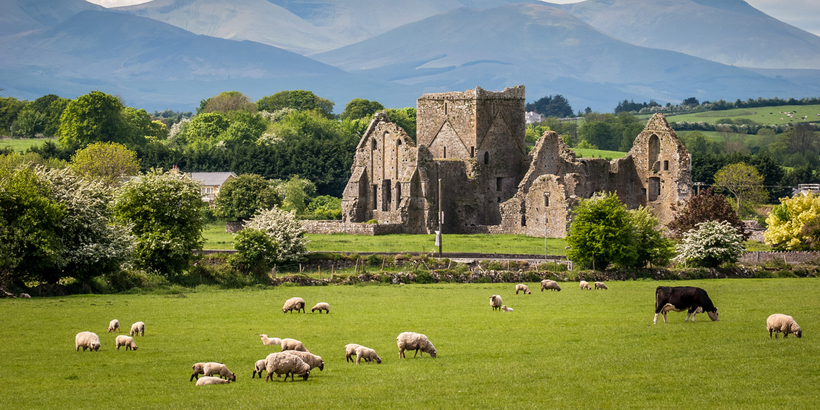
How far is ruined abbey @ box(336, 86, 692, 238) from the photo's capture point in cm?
8088

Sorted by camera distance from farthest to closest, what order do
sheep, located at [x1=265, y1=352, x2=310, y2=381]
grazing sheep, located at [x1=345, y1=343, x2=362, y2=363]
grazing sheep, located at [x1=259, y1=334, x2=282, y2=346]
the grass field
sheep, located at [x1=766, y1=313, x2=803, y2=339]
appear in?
1. sheep, located at [x1=766, y1=313, x2=803, y2=339]
2. grazing sheep, located at [x1=259, y1=334, x2=282, y2=346]
3. grazing sheep, located at [x1=345, y1=343, x2=362, y2=363]
4. sheep, located at [x1=265, y1=352, x2=310, y2=381]
5. the grass field

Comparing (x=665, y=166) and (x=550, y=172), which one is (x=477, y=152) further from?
(x=665, y=166)

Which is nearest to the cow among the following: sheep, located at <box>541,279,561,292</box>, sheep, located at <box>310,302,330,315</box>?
sheep, located at <box>310,302,330,315</box>

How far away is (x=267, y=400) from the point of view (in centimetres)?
1942

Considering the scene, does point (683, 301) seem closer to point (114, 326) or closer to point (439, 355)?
point (439, 355)

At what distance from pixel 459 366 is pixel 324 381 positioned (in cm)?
376

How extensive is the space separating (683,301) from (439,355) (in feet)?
31.8

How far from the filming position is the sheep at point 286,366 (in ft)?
70.6

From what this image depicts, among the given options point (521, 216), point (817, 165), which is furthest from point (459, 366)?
point (817, 165)

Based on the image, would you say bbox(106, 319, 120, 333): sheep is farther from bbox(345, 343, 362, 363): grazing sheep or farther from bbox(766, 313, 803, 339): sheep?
bbox(766, 313, 803, 339): sheep

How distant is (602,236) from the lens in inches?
2083

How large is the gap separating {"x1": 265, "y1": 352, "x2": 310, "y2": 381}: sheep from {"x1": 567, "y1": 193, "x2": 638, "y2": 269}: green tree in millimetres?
33773

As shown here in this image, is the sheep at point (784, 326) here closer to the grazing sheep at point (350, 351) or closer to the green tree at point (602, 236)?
the grazing sheep at point (350, 351)

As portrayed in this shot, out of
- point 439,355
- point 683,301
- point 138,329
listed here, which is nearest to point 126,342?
point 138,329
